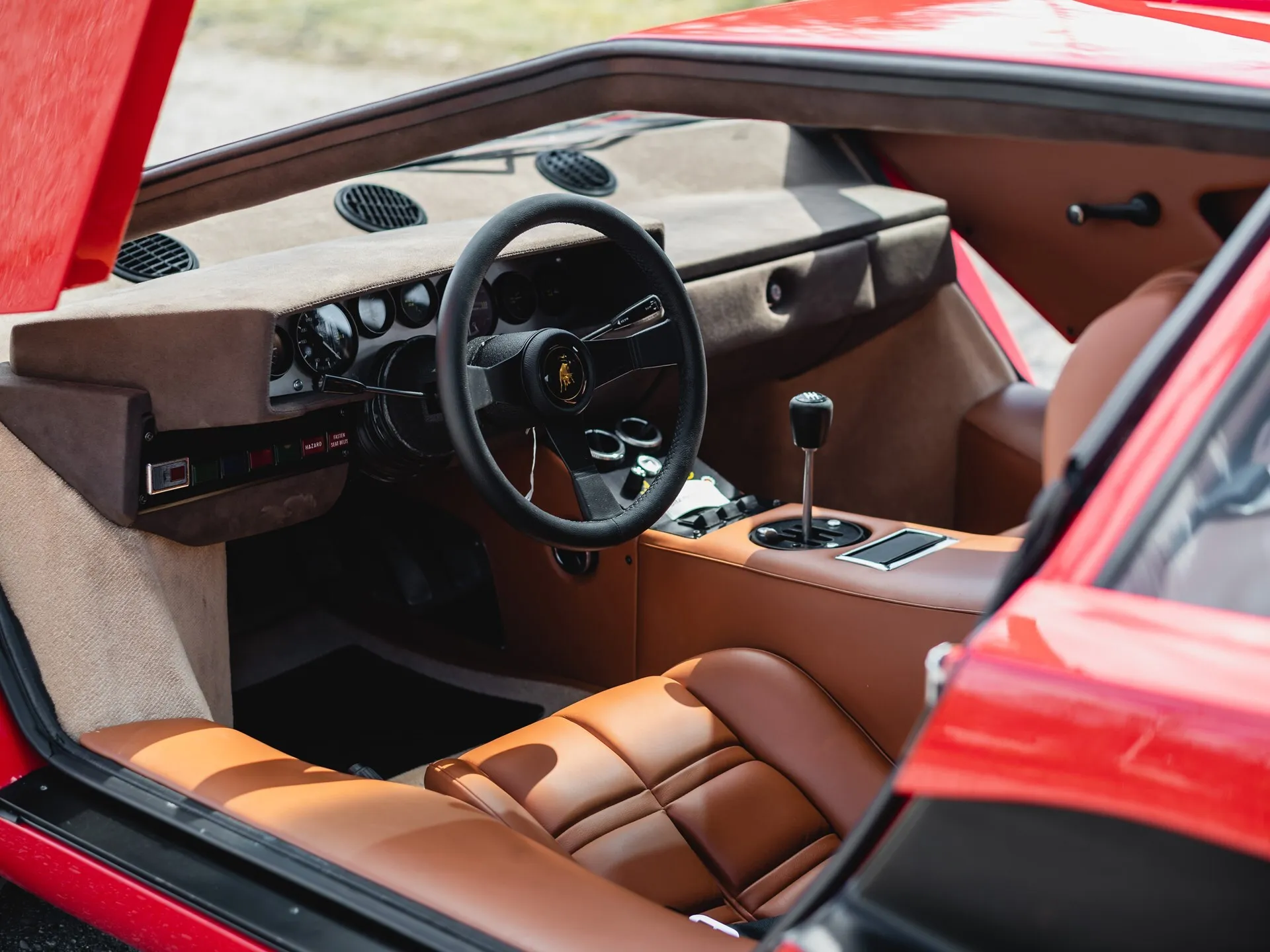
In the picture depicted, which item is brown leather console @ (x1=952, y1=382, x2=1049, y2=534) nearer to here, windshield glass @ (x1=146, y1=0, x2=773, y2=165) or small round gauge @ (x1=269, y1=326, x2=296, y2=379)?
small round gauge @ (x1=269, y1=326, x2=296, y2=379)

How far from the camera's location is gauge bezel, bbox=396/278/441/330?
1998mm

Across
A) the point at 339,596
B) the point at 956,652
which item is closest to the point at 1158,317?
the point at 956,652

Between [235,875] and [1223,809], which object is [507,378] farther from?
[1223,809]

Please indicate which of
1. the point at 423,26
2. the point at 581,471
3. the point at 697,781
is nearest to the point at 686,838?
the point at 697,781

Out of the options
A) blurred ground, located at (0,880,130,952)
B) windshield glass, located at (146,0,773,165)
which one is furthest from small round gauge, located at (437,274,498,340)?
windshield glass, located at (146,0,773,165)

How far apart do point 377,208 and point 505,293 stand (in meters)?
0.71

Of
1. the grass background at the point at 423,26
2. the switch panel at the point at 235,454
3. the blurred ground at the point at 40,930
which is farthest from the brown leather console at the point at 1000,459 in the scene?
the grass background at the point at 423,26

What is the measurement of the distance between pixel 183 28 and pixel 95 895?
3.42 ft

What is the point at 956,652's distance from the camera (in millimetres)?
851

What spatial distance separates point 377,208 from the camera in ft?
9.02

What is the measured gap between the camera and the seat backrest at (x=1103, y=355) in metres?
1.53

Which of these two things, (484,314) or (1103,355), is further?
(484,314)

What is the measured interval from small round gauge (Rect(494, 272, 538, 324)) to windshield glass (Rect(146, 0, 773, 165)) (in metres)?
7.20

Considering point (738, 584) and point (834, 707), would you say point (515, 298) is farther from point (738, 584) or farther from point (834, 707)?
point (834, 707)
